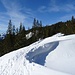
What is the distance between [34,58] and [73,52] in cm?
306

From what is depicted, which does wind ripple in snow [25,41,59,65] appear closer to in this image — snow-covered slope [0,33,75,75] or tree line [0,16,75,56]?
snow-covered slope [0,33,75,75]

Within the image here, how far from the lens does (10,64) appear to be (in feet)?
38.3

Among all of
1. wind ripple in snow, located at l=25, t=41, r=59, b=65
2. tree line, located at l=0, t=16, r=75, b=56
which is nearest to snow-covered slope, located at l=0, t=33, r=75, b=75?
wind ripple in snow, located at l=25, t=41, r=59, b=65

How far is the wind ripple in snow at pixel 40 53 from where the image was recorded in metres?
12.0

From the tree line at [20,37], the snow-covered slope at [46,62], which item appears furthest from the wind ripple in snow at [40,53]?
the tree line at [20,37]

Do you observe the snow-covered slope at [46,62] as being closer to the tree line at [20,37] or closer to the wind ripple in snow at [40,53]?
the wind ripple in snow at [40,53]

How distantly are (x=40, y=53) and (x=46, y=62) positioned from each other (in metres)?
2.02

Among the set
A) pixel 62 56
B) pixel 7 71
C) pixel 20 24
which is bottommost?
pixel 7 71

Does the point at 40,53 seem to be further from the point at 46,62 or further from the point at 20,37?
the point at 20,37

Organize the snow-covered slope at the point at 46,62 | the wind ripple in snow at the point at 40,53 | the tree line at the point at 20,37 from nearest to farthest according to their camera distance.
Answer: the snow-covered slope at the point at 46,62 < the wind ripple in snow at the point at 40,53 < the tree line at the point at 20,37

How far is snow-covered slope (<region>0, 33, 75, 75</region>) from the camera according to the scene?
31.4 feet

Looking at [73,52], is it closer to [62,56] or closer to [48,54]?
[62,56]

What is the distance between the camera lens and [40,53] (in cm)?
1334

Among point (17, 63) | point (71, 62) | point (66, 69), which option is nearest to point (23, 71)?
point (17, 63)
